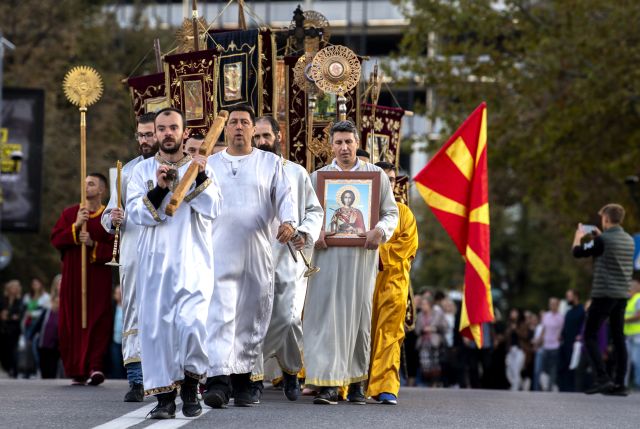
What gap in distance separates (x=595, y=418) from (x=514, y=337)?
17.8 metres

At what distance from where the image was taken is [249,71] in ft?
53.6

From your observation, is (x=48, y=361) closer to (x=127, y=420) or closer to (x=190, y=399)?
(x=190, y=399)

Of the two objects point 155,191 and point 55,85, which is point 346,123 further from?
point 55,85

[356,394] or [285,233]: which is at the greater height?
[285,233]

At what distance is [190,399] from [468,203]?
7.82m

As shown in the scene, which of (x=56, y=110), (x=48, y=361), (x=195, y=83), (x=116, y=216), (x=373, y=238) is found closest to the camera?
(x=116, y=216)

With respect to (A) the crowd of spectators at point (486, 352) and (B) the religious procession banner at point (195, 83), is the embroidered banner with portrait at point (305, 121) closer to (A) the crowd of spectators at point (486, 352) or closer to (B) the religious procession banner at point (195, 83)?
(B) the religious procession banner at point (195, 83)

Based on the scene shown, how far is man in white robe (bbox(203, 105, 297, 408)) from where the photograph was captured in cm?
1223

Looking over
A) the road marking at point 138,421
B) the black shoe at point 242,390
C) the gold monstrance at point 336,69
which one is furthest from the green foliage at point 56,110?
the road marking at point 138,421

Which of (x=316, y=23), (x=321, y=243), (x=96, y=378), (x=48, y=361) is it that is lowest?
(x=48, y=361)

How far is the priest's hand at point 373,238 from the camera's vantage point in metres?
13.5

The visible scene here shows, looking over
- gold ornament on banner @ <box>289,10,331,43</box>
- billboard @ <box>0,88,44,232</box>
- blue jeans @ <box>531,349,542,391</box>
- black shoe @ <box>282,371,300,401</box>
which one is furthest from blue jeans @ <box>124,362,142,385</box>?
billboard @ <box>0,88,44,232</box>

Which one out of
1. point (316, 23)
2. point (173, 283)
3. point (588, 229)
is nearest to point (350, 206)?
point (173, 283)

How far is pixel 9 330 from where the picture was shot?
92.6ft
